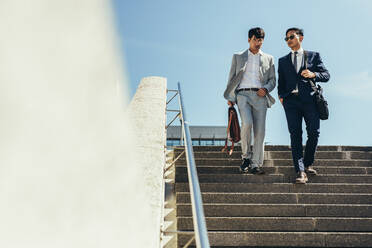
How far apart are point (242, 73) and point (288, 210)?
1778 mm

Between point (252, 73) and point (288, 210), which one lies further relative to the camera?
point (252, 73)

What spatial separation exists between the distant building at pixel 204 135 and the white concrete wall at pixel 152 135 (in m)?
34.8

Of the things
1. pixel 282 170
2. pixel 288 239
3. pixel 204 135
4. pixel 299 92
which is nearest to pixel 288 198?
pixel 288 239

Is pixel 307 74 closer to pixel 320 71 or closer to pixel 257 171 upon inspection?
pixel 320 71

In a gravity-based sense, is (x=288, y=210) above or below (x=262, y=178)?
below

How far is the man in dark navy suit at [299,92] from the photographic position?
14.4ft

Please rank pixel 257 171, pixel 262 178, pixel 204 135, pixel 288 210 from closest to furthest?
pixel 288 210, pixel 262 178, pixel 257 171, pixel 204 135

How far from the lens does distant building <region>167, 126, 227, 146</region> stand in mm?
41375

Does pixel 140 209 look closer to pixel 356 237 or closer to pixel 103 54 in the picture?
pixel 103 54

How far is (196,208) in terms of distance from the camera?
1960mm

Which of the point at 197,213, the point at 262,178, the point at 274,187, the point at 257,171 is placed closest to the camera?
the point at 197,213

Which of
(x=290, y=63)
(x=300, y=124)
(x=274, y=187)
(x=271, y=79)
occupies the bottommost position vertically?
(x=274, y=187)

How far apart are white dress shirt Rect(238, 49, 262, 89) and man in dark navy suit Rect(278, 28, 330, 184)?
0.28 meters

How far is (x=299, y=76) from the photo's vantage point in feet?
14.9
